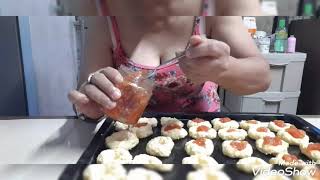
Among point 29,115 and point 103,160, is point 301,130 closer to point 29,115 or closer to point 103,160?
point 103,160

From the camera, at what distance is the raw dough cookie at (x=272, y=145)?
48cm

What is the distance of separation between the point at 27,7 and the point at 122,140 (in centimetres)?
31

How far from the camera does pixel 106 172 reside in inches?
13.1

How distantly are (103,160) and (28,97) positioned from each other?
14 centimetres

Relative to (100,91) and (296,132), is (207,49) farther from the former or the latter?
(296,132)

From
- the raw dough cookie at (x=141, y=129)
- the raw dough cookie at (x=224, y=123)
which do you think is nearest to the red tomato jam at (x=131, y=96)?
the raw dough cookie at (x=141, y=129)

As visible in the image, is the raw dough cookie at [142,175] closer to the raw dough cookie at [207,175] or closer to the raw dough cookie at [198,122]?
the raw dough cookie at [207,175]

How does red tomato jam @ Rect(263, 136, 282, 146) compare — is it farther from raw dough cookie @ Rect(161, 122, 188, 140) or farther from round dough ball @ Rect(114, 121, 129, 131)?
round dough ball @ Rect(114, 121, 129, 131)

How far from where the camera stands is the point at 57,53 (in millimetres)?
333

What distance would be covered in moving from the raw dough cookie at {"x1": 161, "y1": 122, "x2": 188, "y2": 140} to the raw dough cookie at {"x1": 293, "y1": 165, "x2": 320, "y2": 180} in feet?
0.81

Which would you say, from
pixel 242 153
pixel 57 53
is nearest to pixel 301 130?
pixel 242 153

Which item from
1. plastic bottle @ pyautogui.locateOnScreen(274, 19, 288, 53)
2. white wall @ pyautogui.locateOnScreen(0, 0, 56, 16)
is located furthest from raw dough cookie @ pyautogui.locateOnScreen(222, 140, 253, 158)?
white wall @ pyautogui.locateOnScreen(0, 0, 56, 16)

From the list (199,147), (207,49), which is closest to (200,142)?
(199,147)

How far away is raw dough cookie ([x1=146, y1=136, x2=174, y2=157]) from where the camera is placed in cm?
47
